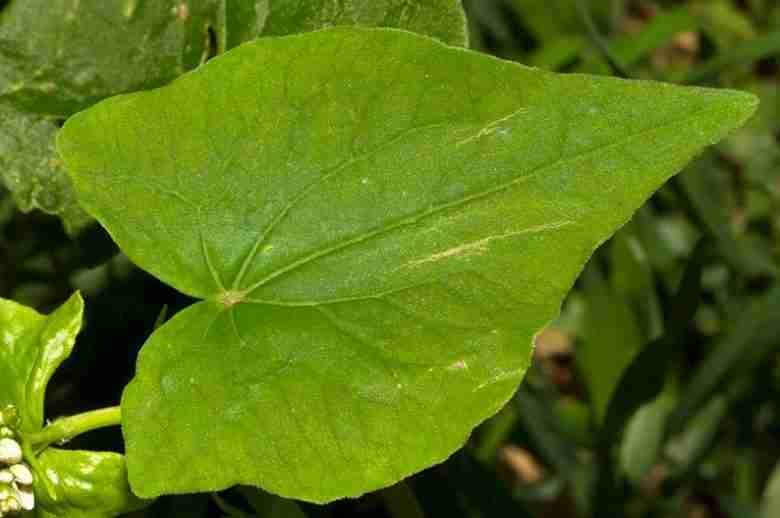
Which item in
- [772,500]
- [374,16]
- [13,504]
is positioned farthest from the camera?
[772,500]

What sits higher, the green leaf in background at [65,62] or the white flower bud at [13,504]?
the green leaf in background at [65,62]

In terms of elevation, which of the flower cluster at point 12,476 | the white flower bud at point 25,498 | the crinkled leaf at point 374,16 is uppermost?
the crinkled leaf at point 374,16

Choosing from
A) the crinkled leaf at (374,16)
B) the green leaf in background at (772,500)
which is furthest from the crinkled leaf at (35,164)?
the green leaf in background at (772,500)

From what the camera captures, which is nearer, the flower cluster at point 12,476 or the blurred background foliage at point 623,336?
the flower cluster at point 12,476

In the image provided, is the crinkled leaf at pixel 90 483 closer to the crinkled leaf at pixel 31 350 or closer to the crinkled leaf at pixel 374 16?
the crinkled leaf at pixel 31 350

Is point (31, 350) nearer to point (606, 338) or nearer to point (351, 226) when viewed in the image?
point (351, 226)

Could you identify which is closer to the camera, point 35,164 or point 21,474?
point 21,474

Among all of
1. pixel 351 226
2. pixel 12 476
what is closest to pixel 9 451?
pixel 12 476
